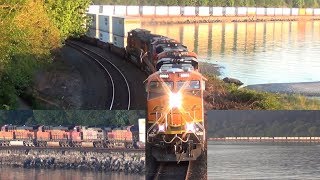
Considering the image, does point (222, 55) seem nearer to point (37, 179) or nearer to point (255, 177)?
point (255, 177)

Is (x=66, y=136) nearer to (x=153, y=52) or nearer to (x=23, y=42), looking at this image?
(x=23, y=42)

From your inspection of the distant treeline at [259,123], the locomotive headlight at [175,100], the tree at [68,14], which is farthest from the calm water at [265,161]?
the tree at [68,14]

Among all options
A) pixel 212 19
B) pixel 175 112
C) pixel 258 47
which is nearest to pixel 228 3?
pixel 212 19

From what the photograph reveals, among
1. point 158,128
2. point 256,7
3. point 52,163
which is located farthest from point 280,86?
point 52,163

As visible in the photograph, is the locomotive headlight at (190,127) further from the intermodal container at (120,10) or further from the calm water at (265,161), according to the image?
the intermodal container at (120,10)

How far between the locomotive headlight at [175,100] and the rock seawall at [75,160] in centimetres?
65

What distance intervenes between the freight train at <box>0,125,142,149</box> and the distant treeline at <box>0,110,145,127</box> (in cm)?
7

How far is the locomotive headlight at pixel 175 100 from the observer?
23.2 ft

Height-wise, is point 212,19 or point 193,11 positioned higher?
point 193,11

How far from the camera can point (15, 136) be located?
742 cm

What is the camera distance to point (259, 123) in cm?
755

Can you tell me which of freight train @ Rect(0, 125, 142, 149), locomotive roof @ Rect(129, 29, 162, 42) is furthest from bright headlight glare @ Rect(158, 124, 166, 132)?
locomotive roof @ Rect(129, 29, 162, 42)

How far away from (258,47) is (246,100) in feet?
12.8

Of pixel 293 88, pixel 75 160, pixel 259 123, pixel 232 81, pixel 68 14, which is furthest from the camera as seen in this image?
pixel 68 14
